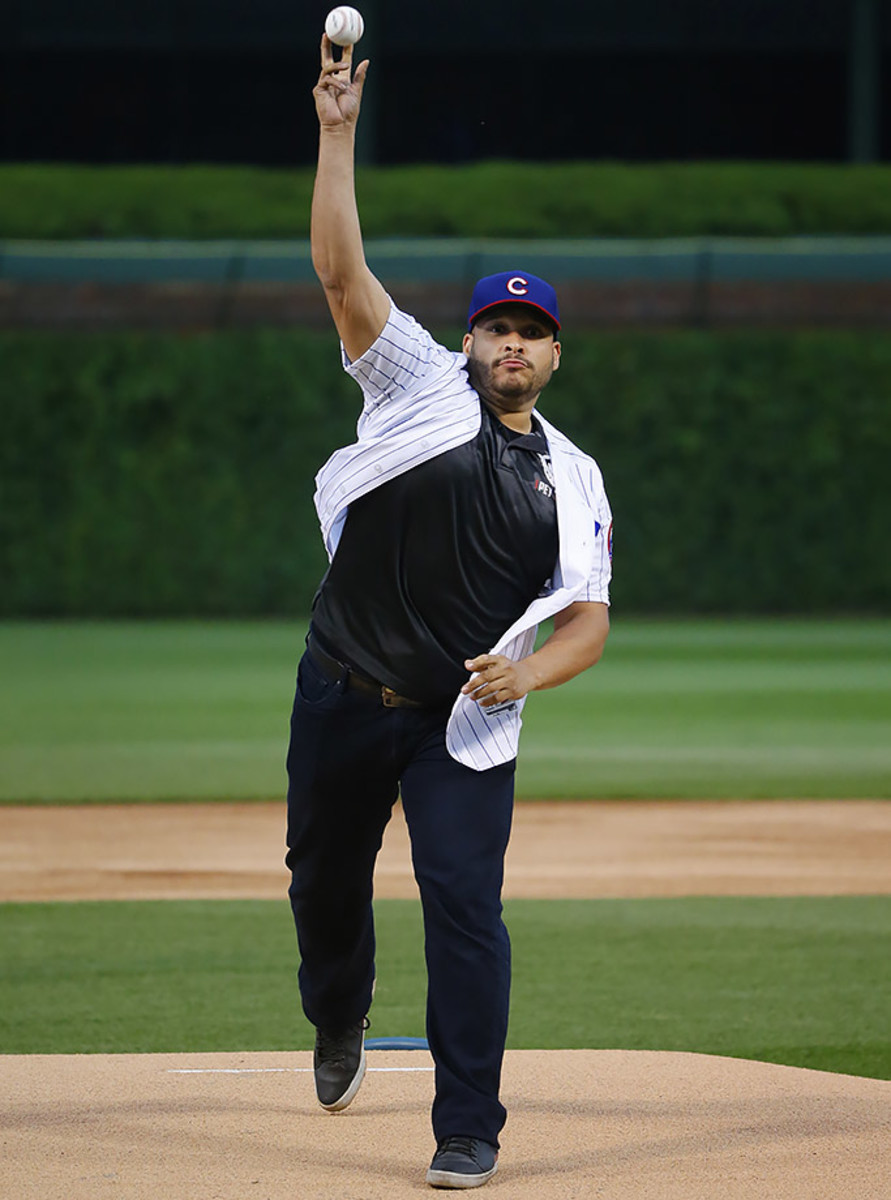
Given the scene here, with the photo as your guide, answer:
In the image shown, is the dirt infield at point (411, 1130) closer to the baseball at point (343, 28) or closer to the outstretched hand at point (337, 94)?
the outstretched hand at point (337, 94)

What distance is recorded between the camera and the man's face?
14.0ft

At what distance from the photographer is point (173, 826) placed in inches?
402

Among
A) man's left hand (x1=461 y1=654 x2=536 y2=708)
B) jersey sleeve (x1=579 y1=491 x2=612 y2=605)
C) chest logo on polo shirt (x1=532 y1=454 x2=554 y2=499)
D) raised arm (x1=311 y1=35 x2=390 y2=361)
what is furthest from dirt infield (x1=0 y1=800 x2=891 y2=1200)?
raised arm (x1=311 y1=35 x2=390 y2=361)

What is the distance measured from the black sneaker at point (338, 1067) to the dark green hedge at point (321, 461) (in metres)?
20.1

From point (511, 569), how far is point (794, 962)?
3.31 metres

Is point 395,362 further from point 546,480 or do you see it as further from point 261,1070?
point 261,1070

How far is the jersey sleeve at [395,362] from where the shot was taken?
162 inches

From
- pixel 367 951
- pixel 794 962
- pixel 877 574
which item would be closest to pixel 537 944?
pixel 794 962

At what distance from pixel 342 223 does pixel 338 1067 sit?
2026 mm

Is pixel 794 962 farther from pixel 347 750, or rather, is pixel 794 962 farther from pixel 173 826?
pixel 173 826

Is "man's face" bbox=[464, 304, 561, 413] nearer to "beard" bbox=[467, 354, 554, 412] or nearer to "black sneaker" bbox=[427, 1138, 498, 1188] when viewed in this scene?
"beard" bbox=[467, 354, 554, 412]

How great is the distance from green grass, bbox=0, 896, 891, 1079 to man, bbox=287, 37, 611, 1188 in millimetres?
1704

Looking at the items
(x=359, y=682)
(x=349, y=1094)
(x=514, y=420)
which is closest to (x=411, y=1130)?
(x=349, y=1094)

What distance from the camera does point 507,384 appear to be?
4.29m
